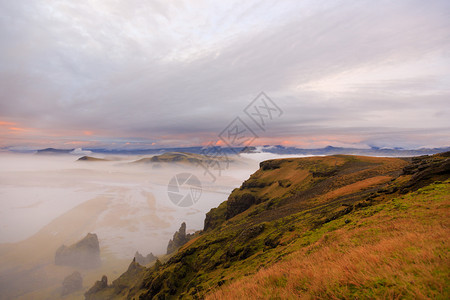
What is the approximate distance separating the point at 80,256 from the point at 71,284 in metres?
25.7

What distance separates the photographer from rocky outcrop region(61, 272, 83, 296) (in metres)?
64.1

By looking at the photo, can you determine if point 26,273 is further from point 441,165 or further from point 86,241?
point 441,165

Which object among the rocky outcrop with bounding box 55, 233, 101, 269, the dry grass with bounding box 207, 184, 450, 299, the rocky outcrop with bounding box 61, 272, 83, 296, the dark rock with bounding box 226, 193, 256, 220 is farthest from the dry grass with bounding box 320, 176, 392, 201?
the rocky outcrop with bounding box 55, 233, 101, 269

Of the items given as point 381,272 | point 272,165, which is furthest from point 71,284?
point 381,272

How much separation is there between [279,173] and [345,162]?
1947cm

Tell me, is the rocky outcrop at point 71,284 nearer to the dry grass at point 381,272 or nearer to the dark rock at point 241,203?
the dark rock at point 241,203

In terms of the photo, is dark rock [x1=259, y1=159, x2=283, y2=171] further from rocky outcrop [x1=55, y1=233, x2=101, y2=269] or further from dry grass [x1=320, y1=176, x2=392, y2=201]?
rocky outcrop [x1=55, y1=233, x2=101, y2=269]

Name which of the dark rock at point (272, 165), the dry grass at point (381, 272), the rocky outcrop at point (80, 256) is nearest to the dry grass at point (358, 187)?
the dry grass at point (381, 272)

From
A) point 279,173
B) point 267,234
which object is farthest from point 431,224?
point 279,173

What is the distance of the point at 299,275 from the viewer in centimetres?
754

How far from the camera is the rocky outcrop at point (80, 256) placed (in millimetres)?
85688

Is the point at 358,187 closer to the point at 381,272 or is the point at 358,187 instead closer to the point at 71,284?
the point at 381,272

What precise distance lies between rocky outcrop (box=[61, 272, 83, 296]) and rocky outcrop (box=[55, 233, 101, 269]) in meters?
22.5

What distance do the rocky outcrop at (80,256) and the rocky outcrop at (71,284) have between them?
22.5 meters
